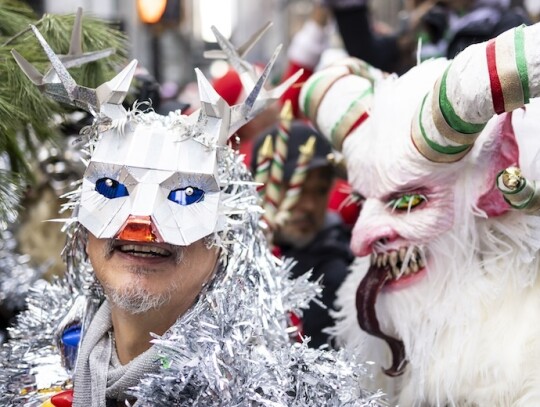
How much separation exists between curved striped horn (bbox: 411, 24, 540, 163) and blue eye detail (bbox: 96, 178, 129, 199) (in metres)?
0.66

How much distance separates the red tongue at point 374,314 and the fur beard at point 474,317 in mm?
20

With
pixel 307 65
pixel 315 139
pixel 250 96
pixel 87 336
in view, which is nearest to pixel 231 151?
pixel 250 96

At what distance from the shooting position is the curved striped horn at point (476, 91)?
5.73 ft

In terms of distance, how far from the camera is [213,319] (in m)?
1.88

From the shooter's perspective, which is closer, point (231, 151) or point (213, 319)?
point (213, 319)

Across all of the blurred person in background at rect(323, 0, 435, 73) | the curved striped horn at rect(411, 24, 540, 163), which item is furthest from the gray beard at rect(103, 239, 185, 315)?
the blurred person in background at rect(323, 0, 435, 73)

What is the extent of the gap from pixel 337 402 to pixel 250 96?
2.17ft

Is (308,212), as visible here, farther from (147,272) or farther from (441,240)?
(147,272)

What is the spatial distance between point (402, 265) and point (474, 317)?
223mm

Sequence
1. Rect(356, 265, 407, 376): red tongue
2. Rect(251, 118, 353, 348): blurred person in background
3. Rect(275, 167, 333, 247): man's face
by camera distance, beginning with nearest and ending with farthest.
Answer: Rect(356, 265, 407, 376): red tongue → Rect(251, 118, 353, 348): blurred person in background → Rect(275, 167, 333, 247): man's face

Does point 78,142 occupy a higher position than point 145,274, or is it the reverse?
point 78,142

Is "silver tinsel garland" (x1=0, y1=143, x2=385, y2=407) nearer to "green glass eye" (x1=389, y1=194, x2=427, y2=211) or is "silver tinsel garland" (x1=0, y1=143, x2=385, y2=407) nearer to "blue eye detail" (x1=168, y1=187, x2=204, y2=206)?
"blue eye detail" (x1=168, y1=187, x2=204, y2=206)

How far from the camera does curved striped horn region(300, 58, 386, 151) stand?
7.64ft

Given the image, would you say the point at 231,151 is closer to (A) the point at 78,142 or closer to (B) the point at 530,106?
(A) the point at 78,142
